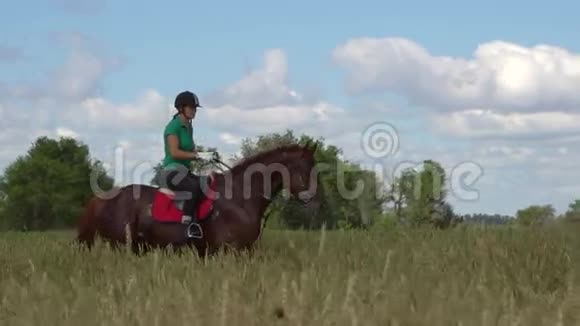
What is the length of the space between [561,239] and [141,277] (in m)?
4.63

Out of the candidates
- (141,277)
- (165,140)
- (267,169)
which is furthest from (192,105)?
(141,277)

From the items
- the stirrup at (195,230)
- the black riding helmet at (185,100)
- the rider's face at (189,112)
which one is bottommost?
the stirrup at (195,230)

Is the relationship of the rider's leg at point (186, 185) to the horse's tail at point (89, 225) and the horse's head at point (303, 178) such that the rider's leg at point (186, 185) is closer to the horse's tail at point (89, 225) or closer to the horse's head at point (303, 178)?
the horse's head at point (303, 178)

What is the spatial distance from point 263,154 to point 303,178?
707mm

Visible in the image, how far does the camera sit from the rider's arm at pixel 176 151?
11.9m

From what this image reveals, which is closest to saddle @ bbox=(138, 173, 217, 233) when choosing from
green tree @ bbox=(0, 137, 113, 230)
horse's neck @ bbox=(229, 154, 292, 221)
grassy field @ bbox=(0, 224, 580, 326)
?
horse's neck @ bbox=(229, 154, 292, 221)

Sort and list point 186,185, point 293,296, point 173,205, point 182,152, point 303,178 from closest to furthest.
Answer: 1. point 293,296
2. point 182,152
3. point 186,185
4. point 173,205
5. point 303,178

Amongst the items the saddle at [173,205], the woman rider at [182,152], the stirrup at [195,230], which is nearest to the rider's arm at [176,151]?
the woman rider at [182,152]

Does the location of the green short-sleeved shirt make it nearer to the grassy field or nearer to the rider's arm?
the rider's arm

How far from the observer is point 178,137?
12.1 metres

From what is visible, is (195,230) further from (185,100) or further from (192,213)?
(185,100)

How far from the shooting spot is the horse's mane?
13219 mm

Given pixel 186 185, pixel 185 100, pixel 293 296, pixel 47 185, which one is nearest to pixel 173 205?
pixel 186 185

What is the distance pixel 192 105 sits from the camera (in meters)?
12.3
